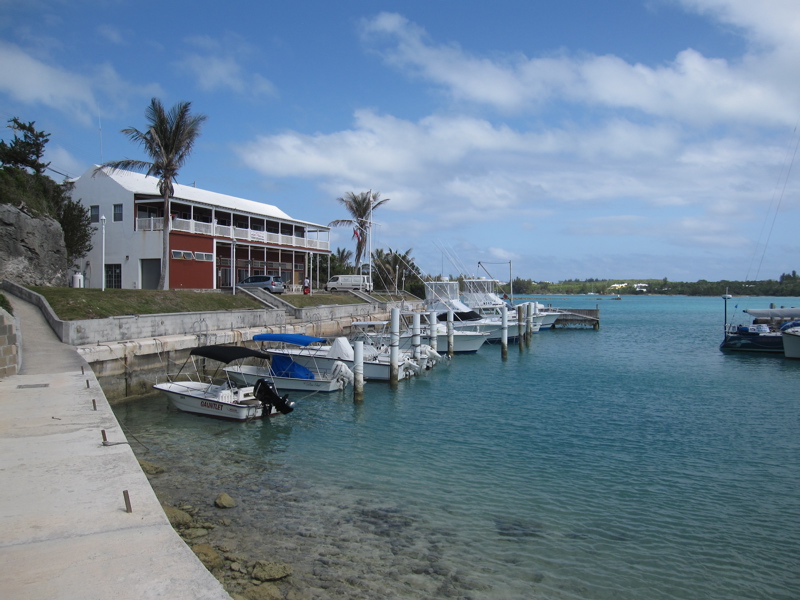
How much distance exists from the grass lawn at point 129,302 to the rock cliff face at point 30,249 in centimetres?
481

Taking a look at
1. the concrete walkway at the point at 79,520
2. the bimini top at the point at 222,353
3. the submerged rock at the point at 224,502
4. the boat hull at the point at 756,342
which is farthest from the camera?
the boat hull at the point at 756,342

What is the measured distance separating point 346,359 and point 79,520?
61.1 feet

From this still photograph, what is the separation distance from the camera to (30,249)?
107 ft

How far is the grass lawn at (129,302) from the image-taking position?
24.7 metres

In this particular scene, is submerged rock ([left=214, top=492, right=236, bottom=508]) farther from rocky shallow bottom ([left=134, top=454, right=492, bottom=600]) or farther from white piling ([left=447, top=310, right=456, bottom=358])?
white piling ([left=447, top=310, right=456, bottom=358])

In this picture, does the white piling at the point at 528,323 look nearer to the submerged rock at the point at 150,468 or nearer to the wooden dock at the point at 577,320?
the wooden dock at the point at 577,320

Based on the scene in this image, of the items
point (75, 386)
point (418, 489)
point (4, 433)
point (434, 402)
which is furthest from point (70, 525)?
point (434, 402)

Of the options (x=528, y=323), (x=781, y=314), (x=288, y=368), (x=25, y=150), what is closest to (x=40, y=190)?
(x=25, y=150)

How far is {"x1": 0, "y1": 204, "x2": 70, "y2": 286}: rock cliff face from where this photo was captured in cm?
3136

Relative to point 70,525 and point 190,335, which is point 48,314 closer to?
point 190,335

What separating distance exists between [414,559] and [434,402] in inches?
529

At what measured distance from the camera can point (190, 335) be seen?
26.5 meters

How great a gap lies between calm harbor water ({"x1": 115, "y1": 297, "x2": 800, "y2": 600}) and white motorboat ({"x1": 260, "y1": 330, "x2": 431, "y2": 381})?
2.22 meters

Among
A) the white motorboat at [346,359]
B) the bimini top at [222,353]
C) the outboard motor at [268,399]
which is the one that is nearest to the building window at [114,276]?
the white motorboat at [346,359]
